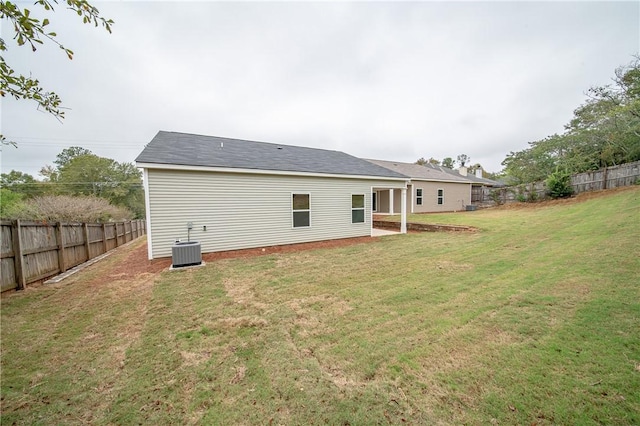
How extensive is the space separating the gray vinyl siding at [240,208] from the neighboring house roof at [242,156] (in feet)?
1.20

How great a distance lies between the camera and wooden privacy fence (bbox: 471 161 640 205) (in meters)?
14.1

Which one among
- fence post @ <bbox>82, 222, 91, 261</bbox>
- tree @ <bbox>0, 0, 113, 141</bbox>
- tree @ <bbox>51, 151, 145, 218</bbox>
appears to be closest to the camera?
tree @ <bbox>0, 0, 113, 141</bbox>

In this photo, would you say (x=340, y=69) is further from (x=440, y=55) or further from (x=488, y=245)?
(x=488, y=245)

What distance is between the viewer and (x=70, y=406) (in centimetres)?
213

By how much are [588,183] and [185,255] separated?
23.2m

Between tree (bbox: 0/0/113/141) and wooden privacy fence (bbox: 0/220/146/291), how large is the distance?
4421 millimetres

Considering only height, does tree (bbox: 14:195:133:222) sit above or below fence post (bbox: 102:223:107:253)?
above

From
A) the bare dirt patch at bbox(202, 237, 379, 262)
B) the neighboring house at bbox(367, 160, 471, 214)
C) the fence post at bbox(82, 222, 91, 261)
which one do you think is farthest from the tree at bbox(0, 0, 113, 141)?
the neighboring house at bbox(367, 160, 471, 214)

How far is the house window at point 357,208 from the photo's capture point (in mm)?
11070

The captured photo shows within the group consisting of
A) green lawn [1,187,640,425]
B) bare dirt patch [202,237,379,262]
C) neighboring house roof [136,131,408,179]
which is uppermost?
neighboring house roof [136,131,408,179]

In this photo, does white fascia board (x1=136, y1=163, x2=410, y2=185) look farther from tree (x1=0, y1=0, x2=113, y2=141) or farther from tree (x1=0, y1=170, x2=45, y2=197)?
tree (x1=0, y1=170, x2=45, y2=197)

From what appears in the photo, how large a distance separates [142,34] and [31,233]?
7984 millimetres

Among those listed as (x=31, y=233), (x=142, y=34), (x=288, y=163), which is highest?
(x=142, y=34)

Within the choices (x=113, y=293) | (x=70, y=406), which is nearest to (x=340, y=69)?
(x=113, y=293)
